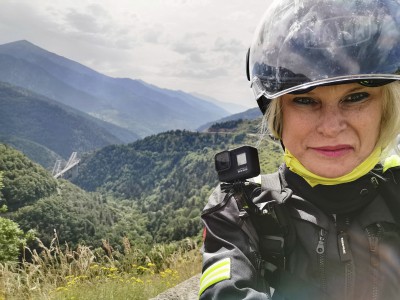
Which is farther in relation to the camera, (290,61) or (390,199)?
(390,199)

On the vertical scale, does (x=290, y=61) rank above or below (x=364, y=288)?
above

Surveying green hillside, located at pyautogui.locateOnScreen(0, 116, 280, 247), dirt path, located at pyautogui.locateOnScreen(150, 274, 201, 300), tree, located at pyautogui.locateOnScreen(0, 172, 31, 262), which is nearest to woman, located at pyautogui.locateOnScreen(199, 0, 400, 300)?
dirt path, located at pyautogui.locateOnScreen(150, 274, 201, 300)

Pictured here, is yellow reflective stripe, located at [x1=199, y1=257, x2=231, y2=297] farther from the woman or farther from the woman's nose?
the woman's nose

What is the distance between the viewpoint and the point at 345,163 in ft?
4.33

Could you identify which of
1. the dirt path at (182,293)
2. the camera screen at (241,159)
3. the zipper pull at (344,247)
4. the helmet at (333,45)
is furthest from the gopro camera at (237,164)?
the dirt path at (182,293)

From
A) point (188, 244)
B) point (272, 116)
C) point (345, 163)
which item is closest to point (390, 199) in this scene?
point (345, 163)

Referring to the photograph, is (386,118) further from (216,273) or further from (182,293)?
(182,293)

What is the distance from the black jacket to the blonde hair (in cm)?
18

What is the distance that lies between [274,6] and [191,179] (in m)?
132

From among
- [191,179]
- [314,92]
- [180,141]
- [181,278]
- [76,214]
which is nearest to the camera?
[314,92]

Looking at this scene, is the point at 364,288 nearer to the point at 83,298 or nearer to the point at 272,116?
the point at 272,116

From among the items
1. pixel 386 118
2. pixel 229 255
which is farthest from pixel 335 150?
pixel 229 255

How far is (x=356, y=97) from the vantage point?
1.26 meters

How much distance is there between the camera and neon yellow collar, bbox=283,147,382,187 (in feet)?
4.53
